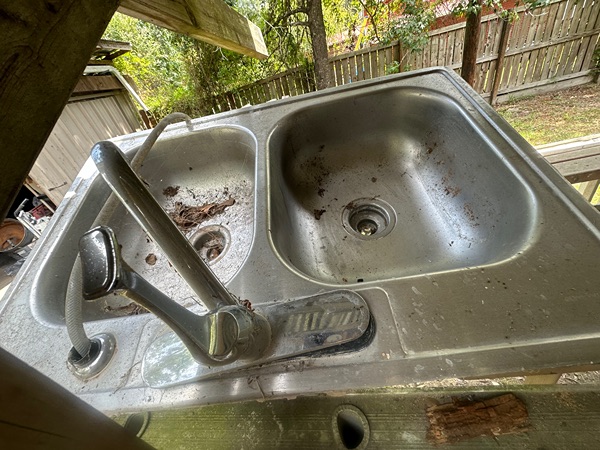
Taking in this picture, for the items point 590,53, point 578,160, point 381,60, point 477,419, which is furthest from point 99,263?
point 590,53

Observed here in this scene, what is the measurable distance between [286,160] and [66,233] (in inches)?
32.2

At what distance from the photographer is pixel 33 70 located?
10.1 inches

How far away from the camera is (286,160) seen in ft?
3.56

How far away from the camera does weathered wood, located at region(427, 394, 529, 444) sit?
16.2 inches

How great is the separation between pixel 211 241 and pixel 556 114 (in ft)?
15.9

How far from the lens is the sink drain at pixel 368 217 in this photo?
3.45 ft

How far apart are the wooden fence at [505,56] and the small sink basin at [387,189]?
3198 millimetres

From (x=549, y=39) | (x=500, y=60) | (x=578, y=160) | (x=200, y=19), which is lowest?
(x=500, y=60)

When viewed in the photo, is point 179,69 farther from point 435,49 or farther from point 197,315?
point 197,315

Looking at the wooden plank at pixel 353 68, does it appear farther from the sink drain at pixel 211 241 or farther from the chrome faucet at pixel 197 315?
the chrome faucet at pixel 197 315

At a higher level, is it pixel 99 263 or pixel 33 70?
→ pixel 33 70

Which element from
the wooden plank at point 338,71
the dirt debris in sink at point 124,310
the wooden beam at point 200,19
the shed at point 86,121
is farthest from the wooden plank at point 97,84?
the dirt debris in sink at point 124,310

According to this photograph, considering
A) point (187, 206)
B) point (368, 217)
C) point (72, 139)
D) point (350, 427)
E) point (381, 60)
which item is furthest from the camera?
point (381, 60)

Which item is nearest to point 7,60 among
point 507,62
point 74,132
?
point 74,132
